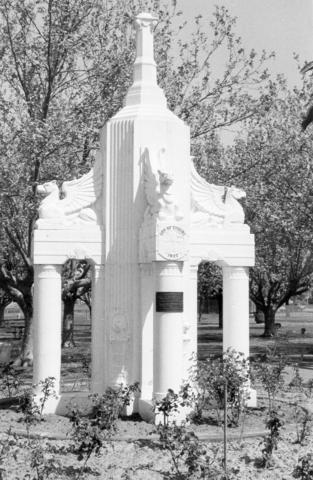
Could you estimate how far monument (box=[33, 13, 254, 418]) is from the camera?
43.7 feet

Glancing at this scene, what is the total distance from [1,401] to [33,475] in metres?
5.44

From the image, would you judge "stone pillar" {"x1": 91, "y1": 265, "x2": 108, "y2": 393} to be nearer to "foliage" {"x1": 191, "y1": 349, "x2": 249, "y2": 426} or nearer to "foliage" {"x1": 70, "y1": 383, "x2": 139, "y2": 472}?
"foliage" {"x1": 70, "y1": 383, "x2": 139, "y2": 472}

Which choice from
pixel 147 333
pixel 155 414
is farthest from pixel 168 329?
pixel 155 414

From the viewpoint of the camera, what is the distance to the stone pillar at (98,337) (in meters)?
13.7

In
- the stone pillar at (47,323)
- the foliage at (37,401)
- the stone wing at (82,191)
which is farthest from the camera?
the stone wing at (82,191)

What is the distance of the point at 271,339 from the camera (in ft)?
122

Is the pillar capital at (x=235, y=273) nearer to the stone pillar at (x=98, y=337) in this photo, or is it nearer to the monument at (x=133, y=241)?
the monument at (x=133, y=241)

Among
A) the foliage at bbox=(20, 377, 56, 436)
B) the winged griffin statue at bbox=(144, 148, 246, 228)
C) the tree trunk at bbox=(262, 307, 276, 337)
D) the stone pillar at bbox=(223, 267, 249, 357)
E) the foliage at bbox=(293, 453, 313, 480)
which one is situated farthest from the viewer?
the tree trunk at bbox=(262, 307, 276, 337)

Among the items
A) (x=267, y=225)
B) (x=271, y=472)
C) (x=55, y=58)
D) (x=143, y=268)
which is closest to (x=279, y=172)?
(x=267, y=225)

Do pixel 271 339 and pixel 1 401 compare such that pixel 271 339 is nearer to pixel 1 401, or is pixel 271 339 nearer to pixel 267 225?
pixel 267 225

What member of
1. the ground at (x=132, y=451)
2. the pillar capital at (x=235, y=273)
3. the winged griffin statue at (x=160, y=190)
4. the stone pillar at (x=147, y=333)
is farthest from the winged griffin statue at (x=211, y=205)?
the ground at (x=132, y=451)

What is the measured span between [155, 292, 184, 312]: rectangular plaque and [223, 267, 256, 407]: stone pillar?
1.77 metres

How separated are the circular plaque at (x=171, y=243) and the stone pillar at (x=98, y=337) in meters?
1.78

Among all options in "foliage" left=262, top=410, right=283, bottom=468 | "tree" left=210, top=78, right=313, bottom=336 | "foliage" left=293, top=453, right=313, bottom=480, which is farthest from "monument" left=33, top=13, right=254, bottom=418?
"tree" left=210, top=78, right=313, bottom=336
